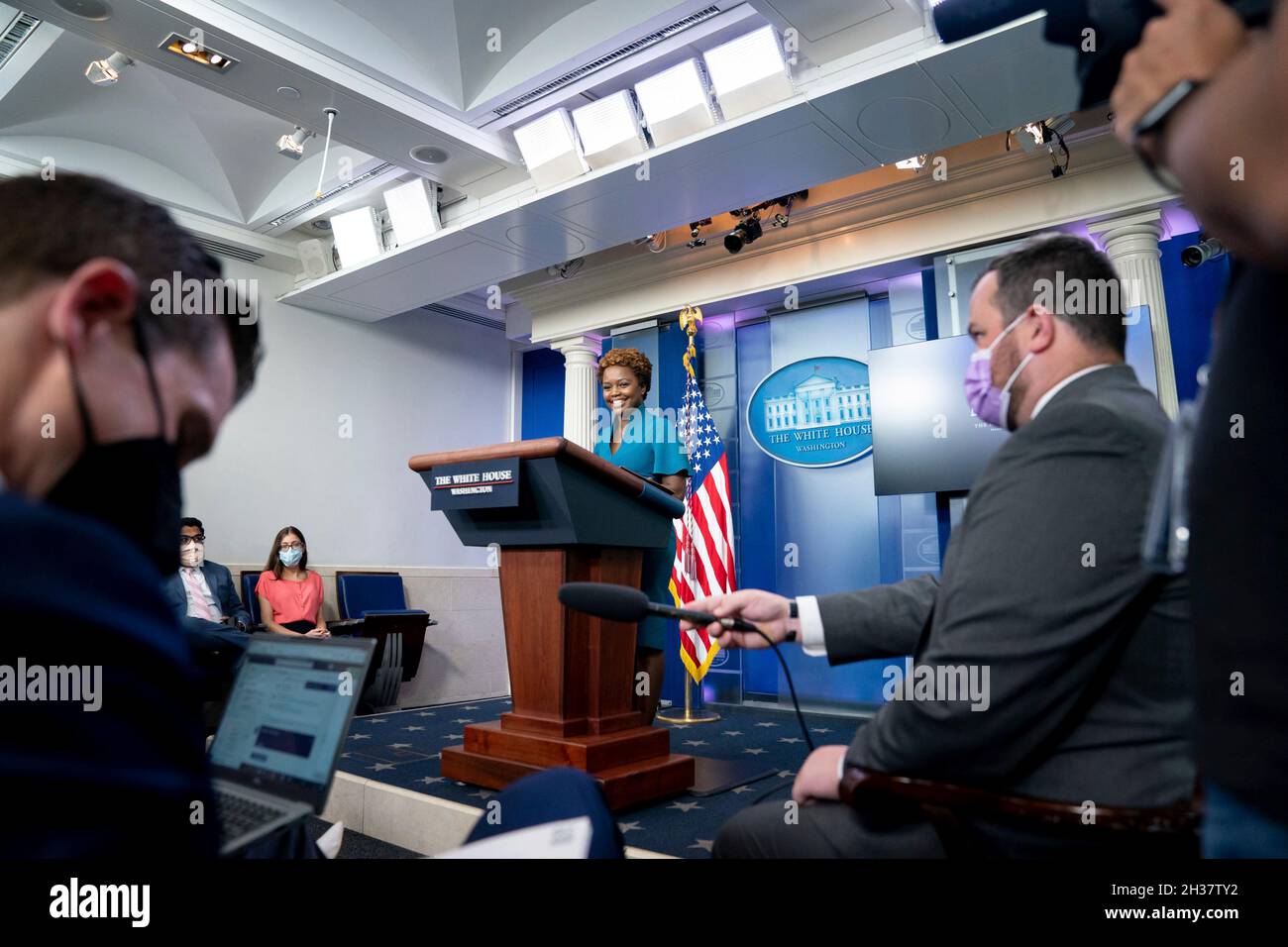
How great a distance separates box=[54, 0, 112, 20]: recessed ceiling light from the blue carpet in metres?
3.17

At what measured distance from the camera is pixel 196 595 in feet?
12.4

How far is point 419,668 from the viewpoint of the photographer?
5957 millimetres

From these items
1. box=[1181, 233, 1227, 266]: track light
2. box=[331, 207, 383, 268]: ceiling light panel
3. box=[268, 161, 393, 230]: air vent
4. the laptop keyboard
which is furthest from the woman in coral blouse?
box=[1181, 233, 1227, 266]: track light

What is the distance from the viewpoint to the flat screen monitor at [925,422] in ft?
13.7

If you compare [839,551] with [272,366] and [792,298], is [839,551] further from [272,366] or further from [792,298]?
[272,366]

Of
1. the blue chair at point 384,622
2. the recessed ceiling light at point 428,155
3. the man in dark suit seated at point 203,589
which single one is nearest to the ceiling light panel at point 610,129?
the recessed ceiling light at point 428,155

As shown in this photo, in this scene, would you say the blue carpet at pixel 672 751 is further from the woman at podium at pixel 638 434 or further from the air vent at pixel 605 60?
the air vent at pixel 605 60

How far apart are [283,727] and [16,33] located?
11.7ft

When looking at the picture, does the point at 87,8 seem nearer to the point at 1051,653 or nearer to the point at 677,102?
the point at 677,102

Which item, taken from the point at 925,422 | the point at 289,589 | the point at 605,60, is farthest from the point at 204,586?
the point at 925,422

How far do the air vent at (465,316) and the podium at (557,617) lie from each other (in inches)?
179

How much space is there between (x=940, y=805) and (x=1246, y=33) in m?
0.82

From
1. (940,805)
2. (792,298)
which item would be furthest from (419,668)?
(940,805)

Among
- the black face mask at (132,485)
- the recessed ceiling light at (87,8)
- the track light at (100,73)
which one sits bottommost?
the black face mask at (132,485)
